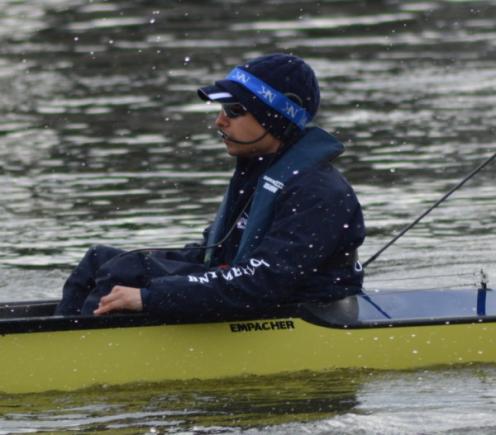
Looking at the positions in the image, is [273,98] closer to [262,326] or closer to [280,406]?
[262,326]

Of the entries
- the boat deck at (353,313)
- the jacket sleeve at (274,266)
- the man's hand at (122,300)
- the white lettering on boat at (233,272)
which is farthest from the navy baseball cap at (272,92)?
the man's hand at (122,300)

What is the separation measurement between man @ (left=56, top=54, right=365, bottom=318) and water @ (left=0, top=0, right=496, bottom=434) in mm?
481

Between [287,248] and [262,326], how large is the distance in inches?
17.4

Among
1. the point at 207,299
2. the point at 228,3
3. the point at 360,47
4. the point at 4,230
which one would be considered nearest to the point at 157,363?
the point at 207,299

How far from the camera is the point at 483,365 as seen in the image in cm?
825

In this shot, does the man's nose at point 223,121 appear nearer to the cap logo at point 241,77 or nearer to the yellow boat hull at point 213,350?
the cap logo at point 241,77

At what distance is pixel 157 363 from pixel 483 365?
1.59 m

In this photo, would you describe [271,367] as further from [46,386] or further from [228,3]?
[228,3]

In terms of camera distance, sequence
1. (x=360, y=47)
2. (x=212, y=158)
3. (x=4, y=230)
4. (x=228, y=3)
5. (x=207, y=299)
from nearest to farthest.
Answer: (x=207, y=299) → (x=4, y=230) → (x=212, y=158) → (x=360, y=47) → (x=228, y=3)

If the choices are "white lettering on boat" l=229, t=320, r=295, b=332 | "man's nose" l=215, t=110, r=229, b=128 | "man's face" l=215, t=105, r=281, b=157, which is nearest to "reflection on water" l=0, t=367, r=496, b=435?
"white lettering on boat" l=229, t=320, r=295, b=332

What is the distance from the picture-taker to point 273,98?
26.5ft

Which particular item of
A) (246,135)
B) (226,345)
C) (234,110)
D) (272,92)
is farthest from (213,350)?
(272,92)

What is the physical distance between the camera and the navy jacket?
307 inches

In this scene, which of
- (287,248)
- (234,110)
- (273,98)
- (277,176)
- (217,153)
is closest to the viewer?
(287,248)
